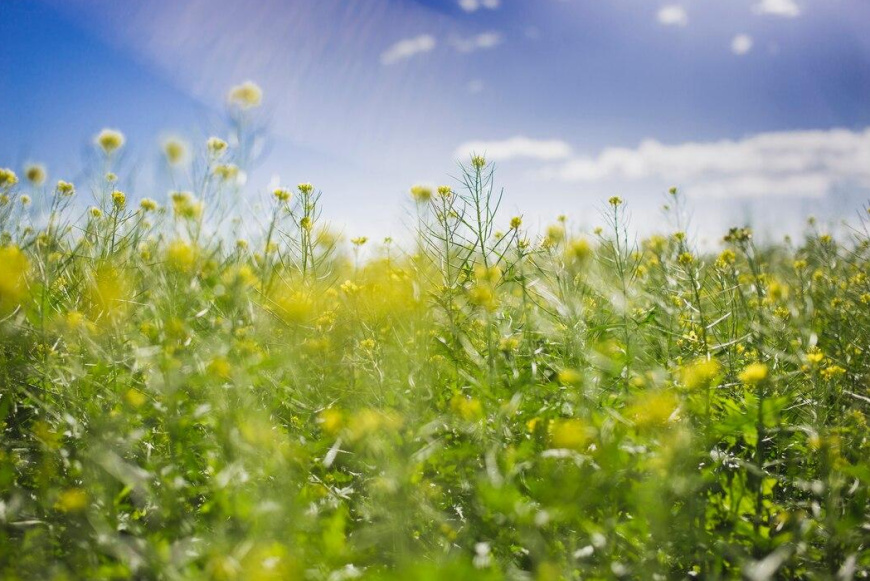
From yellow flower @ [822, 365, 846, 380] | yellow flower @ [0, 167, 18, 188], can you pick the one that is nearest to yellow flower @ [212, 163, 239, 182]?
yellow flower @ [0, 167, 18, 188]

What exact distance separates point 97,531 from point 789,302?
2.79 meters

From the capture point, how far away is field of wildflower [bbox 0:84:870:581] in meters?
1.00

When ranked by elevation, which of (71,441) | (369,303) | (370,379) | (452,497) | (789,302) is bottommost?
(71,441)

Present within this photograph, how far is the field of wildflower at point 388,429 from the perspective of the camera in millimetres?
996

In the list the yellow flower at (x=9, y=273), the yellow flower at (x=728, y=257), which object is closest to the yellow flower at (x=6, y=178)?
the yellow flower at (x=9, y=273)

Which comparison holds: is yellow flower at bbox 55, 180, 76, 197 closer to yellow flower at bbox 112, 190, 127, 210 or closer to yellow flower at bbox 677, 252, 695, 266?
yellow flower at bbox 112, 190, 127, 210

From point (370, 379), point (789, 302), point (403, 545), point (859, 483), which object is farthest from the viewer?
point (789, 302)

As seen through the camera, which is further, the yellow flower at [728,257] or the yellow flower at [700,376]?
the yellow flower at [728,257]

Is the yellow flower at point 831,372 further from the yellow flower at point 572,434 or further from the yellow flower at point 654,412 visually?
the yellow flower at point 572,434

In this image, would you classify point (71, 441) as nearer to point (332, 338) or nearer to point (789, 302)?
point (332, 338)

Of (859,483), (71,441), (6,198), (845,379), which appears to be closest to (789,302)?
(845,379)

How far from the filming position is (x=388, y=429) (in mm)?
1062

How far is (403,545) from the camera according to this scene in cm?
89

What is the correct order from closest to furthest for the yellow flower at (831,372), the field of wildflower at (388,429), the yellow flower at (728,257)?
the field of wildflower at (388,429) < the yellow flower at (831,372) < the yellow flower at (728,257)
